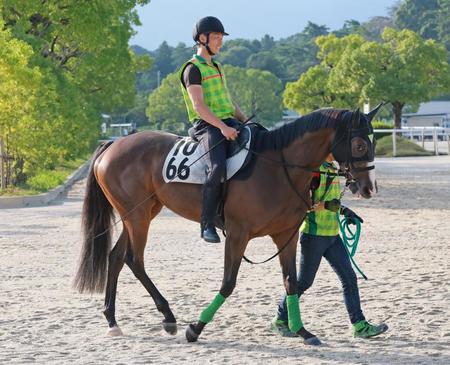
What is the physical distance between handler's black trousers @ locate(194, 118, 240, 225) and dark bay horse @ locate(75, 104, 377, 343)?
11cm

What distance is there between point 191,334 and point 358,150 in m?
1.86

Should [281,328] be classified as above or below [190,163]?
below

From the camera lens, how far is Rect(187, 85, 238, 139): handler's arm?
815cm

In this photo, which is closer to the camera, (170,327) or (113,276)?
(170,327)

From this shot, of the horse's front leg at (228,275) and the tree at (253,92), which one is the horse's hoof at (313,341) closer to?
the horse's front leg at (228,275)

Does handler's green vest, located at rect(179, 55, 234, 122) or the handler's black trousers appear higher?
handler's green vest, located at rect(179, 55, 234, 122)

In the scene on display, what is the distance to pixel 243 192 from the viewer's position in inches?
323

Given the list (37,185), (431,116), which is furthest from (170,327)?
(431,116)

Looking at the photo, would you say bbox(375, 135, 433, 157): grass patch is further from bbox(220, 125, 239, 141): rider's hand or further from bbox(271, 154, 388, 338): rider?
bbox(220, 125, 239, 141): rider's hand

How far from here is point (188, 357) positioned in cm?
768

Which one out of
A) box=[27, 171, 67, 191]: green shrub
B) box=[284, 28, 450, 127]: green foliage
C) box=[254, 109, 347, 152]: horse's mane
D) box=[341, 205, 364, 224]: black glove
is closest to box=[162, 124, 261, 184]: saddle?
box=[254, 109, 347, 152]: horse's mane

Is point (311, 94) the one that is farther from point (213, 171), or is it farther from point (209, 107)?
A: point (213, 171)

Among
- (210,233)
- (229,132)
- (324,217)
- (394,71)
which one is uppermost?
(394,71)

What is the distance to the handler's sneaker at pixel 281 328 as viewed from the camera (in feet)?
27.7
